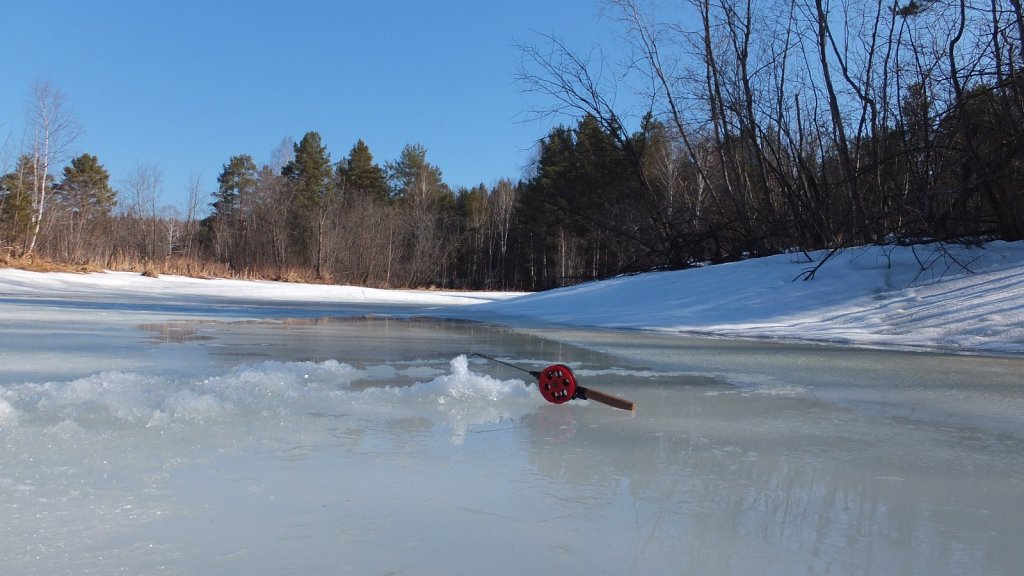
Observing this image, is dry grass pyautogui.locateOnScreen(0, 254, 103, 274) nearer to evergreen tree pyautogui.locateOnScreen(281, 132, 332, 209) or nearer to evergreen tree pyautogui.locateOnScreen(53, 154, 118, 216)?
evergreen tree pyautogui.locateOnScreen(53, 154, 118, 216)

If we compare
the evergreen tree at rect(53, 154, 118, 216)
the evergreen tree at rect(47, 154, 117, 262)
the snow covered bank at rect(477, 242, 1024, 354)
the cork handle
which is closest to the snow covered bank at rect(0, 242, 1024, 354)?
the snow covered bank at rect(477, 242, 1024, 354)

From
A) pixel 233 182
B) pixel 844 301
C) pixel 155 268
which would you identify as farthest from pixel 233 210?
pixel 844 301

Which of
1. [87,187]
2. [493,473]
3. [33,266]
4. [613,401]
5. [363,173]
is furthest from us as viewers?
[363,173]

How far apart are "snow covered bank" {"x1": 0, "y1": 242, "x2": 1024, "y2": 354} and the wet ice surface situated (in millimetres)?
2492

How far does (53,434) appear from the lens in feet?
6.85

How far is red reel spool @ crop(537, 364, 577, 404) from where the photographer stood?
274cm

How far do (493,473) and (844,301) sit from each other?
6768 millimetres

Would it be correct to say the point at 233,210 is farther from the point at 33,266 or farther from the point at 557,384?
the point at 557,384

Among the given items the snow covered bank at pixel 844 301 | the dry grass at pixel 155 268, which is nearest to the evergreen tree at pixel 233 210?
the dry grass at pixel 155 268

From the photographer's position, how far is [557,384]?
2791 mm

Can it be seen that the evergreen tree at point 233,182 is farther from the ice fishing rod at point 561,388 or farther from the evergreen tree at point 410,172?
the ice fishing rod at point 561,388

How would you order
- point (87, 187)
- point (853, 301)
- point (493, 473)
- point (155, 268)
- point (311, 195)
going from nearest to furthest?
point (493, 473) → point (853, 301) → point (155, 268) → point (87, 187) → point (311, 195)

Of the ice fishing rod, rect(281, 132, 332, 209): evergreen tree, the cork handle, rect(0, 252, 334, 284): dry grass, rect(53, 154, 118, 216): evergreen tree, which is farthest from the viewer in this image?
rect(281, 132, 332, 209): evergreen tree

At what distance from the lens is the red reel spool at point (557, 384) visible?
274cm
